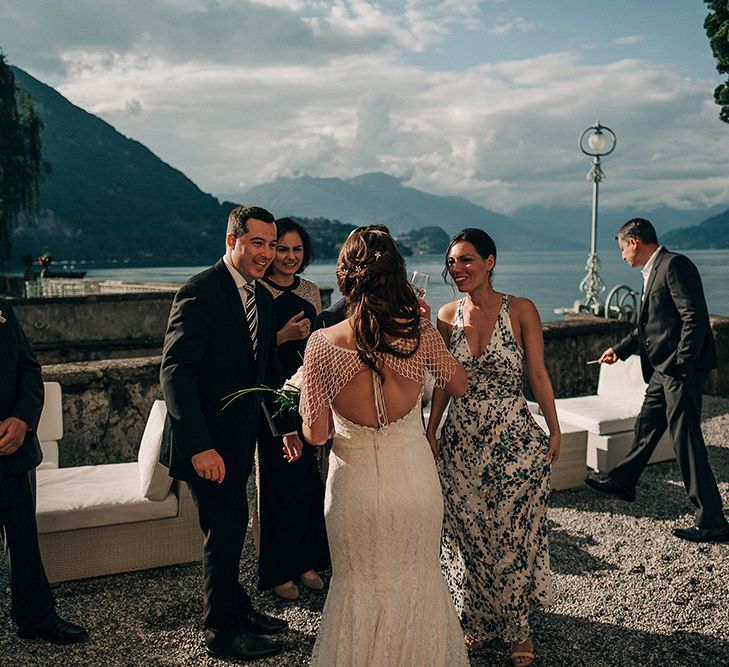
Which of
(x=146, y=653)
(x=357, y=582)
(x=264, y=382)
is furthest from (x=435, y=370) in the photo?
(x=146, y=653)

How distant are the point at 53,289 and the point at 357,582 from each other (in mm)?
23551

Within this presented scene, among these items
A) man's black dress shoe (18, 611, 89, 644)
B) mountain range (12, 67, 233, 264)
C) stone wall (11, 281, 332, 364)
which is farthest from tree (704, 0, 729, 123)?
mountain range (12, 67, 233, 264)

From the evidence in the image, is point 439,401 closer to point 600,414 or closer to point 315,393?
point 315,393

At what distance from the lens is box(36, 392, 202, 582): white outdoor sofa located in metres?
4.42

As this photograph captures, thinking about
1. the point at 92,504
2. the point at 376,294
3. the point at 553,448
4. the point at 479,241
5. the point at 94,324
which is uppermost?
the point at 479,241

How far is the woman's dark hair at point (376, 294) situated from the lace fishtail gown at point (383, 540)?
116 millimetres

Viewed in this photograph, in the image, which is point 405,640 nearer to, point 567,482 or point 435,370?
point 435,370

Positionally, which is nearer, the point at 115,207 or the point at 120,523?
the point at 120,523

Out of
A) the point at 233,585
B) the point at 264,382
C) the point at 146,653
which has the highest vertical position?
the point at 264,382

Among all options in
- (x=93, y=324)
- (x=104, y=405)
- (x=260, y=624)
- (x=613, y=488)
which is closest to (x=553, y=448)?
(x=260, y=624)

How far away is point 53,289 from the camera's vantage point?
24.0 metres

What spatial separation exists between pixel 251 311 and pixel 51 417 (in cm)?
263

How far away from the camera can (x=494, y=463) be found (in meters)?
3.57

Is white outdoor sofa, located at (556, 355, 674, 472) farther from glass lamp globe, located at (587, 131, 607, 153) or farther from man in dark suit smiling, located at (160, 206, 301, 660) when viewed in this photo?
glass lamp globe, located at (587, 131, 607, 153)
